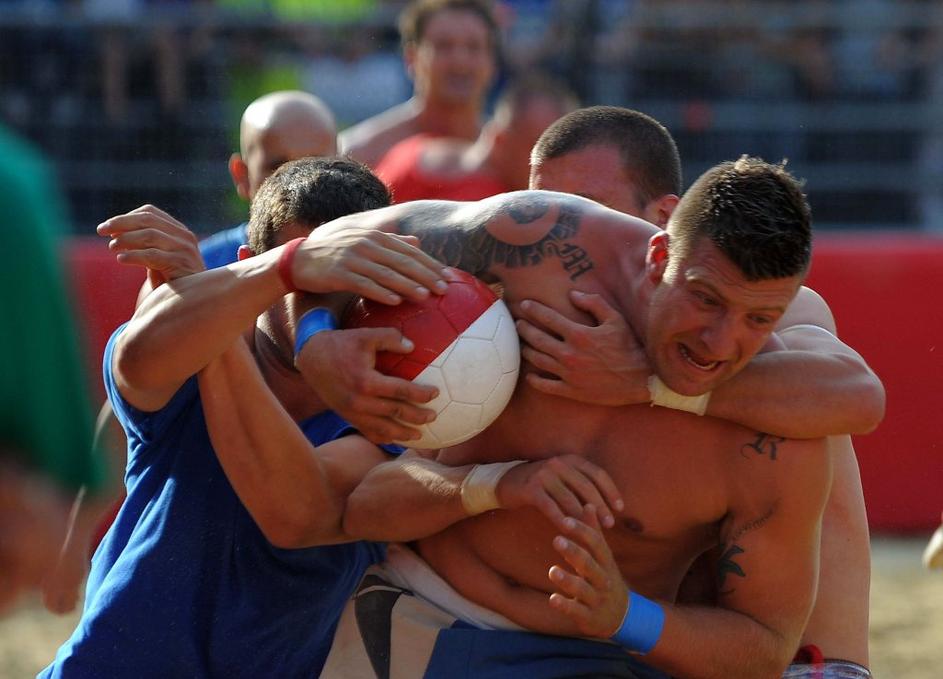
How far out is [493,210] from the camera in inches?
127

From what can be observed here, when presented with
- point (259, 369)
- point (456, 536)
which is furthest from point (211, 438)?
point (456, 536)

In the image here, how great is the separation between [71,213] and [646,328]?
274 inches

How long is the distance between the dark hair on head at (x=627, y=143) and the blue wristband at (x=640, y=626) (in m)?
1.30

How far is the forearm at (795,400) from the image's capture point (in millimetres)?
3043

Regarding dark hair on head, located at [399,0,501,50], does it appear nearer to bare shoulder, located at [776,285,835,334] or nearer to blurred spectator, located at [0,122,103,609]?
bare shoulder, located at [776,285,835,334]

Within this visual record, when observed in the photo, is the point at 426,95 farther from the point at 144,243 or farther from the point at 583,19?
the point at 144,243

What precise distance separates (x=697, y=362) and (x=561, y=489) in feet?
1.25

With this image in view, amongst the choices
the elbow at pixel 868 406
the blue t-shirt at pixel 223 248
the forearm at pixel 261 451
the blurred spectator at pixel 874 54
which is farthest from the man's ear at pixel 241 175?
the blurred spectator at pixel 874 54

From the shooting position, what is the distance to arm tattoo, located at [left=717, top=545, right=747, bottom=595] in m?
3.10

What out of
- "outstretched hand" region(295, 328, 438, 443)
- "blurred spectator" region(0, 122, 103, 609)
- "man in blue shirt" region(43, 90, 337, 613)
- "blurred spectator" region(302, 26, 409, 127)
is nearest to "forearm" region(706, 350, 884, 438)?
"outstretched hand" region(295, 328, 438, 443)

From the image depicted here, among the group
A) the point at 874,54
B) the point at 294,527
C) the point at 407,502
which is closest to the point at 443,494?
the point at 407,502

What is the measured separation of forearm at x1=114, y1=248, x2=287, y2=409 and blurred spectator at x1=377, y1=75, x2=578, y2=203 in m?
3.74

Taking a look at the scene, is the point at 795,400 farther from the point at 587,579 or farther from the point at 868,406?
the point at 587,579

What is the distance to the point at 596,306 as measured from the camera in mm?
3127
